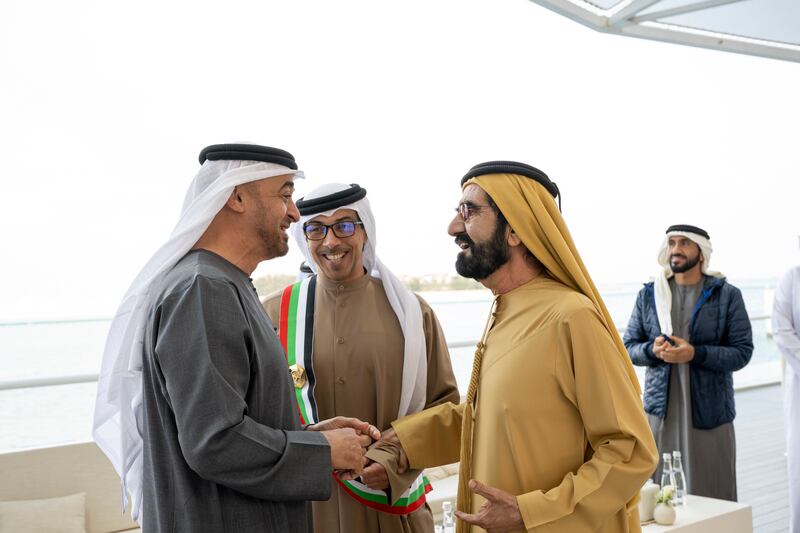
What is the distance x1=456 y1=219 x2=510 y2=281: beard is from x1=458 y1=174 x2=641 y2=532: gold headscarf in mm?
64

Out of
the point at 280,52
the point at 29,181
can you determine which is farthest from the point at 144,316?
the point at 29,181

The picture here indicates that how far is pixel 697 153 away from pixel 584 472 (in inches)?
802

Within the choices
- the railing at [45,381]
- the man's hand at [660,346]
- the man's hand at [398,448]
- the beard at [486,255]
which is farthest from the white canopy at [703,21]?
the man's hand at [398,448]

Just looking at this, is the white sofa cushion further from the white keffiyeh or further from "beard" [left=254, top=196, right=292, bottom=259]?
the white keffiyeh

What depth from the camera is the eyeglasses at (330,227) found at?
2822mm

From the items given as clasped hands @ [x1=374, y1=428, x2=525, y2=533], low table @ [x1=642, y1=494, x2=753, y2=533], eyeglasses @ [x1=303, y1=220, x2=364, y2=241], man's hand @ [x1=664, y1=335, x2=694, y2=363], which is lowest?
low table @ [x1=642, y1=494, x2=753, y2=533]

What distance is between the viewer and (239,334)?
1850 millimetres

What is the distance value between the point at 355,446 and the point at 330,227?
3.26 ft

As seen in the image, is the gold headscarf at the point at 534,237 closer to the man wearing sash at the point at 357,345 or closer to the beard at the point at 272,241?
the man wearing sash at the point at 357,345

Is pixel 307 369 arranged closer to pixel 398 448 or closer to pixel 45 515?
pixel 398 448

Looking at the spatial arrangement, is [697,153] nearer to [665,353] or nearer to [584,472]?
[665,353]

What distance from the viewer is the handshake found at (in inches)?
79.5

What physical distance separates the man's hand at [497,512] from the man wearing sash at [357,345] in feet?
1.92

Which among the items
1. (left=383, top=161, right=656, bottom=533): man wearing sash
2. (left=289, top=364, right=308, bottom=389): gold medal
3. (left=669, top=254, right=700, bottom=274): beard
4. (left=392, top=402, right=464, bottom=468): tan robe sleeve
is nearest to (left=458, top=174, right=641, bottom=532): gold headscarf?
(left=383, top=161, right=656, bottom=533): man wearing sash
